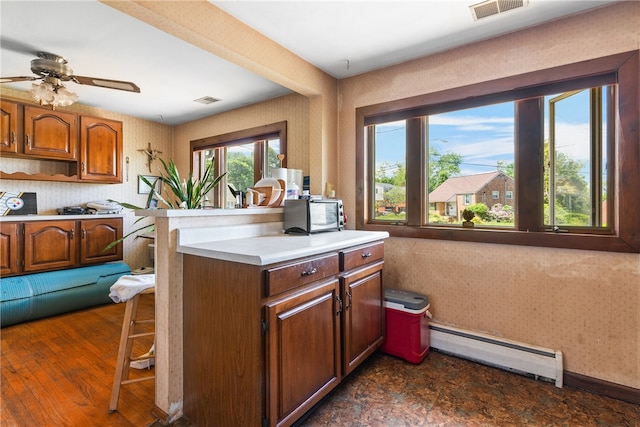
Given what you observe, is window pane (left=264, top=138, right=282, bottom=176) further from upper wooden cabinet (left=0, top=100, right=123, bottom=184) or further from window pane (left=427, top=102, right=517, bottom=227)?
upper wooden cabinet (left=0, top=100, right=123, bottom=184)

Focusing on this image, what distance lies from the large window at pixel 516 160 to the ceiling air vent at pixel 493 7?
454 millimetres

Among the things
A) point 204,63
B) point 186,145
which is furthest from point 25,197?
point 204,63

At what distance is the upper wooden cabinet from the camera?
126 inches

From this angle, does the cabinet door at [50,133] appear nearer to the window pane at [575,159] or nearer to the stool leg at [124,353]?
the stool leg at [124,353]

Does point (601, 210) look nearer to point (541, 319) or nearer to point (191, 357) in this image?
point (541, 319)

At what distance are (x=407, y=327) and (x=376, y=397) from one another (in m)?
0.58

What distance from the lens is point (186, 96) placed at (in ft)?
11.6

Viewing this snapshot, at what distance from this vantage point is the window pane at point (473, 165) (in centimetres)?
230

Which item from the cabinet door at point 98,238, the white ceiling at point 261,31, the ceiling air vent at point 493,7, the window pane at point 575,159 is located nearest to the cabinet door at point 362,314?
the window pane at point 575,159

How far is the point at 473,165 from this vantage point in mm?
2449

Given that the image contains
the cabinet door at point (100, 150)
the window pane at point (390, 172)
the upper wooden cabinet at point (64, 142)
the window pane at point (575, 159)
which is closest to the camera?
the window pane at point (575, 159)

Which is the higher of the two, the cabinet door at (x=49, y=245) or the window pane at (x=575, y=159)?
the window pane at (x=575, y=159)

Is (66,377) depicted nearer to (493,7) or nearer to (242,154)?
(242,154)

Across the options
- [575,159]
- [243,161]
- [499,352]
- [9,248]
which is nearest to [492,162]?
[575,159]
